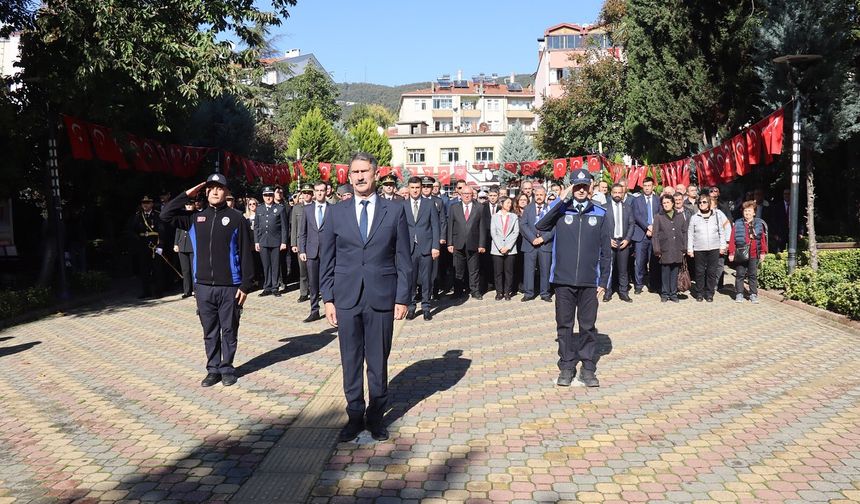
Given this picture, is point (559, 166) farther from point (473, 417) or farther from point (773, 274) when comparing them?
point (473, 417)

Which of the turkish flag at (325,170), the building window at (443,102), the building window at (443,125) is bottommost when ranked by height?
the turkish flag at (325,170)

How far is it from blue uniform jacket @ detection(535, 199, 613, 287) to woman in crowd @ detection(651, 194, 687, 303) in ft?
18.8

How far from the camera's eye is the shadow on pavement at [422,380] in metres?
6.33

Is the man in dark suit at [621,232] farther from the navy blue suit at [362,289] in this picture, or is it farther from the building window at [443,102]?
the building window at [443,102]

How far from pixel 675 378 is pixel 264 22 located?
34.8ft

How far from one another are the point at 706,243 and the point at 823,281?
1.92 m

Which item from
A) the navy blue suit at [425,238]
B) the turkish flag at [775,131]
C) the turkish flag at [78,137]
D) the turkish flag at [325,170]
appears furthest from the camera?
the turkish flag at [325,170]

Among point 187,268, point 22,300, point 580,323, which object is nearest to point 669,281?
point 580,323

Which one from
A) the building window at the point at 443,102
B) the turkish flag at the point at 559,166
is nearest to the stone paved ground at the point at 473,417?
the turkish flag at the point at 559,166

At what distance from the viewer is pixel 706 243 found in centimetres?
1222

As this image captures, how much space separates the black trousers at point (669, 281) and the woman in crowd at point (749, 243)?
0.97 metres

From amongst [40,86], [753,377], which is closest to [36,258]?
[40,86]

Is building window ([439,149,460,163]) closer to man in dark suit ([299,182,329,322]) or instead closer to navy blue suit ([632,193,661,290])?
navy blue suit ([632,193,661,290])

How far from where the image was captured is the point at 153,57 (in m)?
12.2
